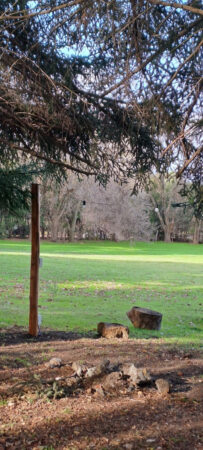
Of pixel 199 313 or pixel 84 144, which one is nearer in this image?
pixel 84 144

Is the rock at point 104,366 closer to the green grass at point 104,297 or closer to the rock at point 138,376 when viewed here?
the rock at point 138,376

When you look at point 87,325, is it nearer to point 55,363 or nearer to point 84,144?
point 55,363

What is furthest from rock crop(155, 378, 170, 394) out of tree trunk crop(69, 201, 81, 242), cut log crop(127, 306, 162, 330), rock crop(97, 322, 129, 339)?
tree trunk crop(69, 201, 81, 242)

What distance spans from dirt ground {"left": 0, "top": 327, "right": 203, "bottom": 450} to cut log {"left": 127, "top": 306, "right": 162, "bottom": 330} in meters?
3.07

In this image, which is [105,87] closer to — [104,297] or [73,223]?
[104,297]

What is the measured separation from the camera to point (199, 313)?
40.0ft

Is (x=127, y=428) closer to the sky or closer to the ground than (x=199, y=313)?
closer to the sky

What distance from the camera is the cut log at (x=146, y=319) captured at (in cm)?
868

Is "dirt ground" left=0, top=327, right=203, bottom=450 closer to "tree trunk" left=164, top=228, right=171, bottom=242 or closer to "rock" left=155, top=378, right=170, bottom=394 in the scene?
"rock" left=155, top=378, right=170, bottom=394

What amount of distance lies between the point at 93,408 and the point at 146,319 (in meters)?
5.13

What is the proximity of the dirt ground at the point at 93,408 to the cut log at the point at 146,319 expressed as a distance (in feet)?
10.1

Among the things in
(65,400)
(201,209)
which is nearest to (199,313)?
(201,209)

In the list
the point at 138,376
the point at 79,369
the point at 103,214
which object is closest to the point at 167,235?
the point at 103,214

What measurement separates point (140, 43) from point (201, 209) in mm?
1804
